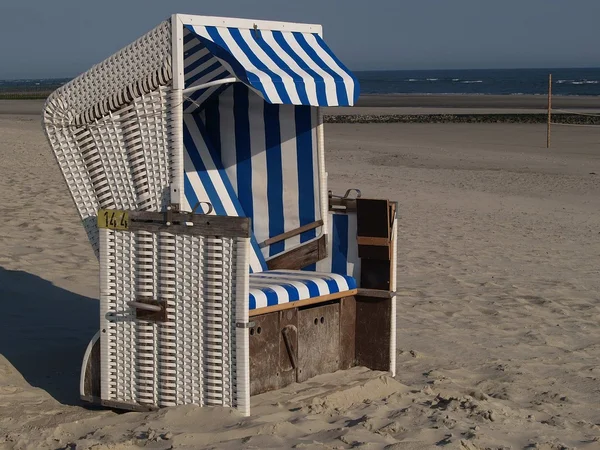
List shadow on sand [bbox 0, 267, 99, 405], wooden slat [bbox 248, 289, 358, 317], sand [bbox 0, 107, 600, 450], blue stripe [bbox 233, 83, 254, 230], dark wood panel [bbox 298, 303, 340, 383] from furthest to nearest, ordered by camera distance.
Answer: blue stripe [bbox 233, 83, 254, 230]
shadow on sand [bbox 0, 267, 99, 405]
dark wood panel [bbox 298, 303, 340, 383]
wooden slat [bbox 248, 289, 358, 317]
sand [bbox 0, 107, 600, 450]

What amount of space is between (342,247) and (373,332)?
19.7 inches

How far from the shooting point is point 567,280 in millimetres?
7145

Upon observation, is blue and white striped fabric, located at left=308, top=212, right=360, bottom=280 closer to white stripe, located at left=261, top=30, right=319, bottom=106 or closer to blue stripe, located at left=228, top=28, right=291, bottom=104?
white stripe, located at left=261, top=30, right=319, bottom=106

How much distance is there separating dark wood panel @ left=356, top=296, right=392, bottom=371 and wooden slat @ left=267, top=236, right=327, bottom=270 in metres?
0.37

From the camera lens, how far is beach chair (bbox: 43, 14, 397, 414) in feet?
12.7

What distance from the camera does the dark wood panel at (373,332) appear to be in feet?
15.8

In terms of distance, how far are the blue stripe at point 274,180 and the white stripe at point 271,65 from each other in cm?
84

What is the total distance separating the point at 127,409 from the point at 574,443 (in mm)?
1922

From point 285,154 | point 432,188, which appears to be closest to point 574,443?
point 285,154

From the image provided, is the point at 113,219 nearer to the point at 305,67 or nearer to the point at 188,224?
the point at 188,224

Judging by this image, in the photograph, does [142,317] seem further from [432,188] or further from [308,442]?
[432,188]

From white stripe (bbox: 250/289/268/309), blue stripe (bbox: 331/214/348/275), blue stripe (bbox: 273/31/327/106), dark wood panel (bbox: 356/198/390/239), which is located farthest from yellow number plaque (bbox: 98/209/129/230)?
blue stripe (bbox: 331/214/348/275)

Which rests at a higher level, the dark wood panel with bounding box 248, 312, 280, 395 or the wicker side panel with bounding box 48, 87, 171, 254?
the wicker side panel with bounding box 48, 87, 171, 254

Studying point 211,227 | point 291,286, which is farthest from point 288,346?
point 211,227
